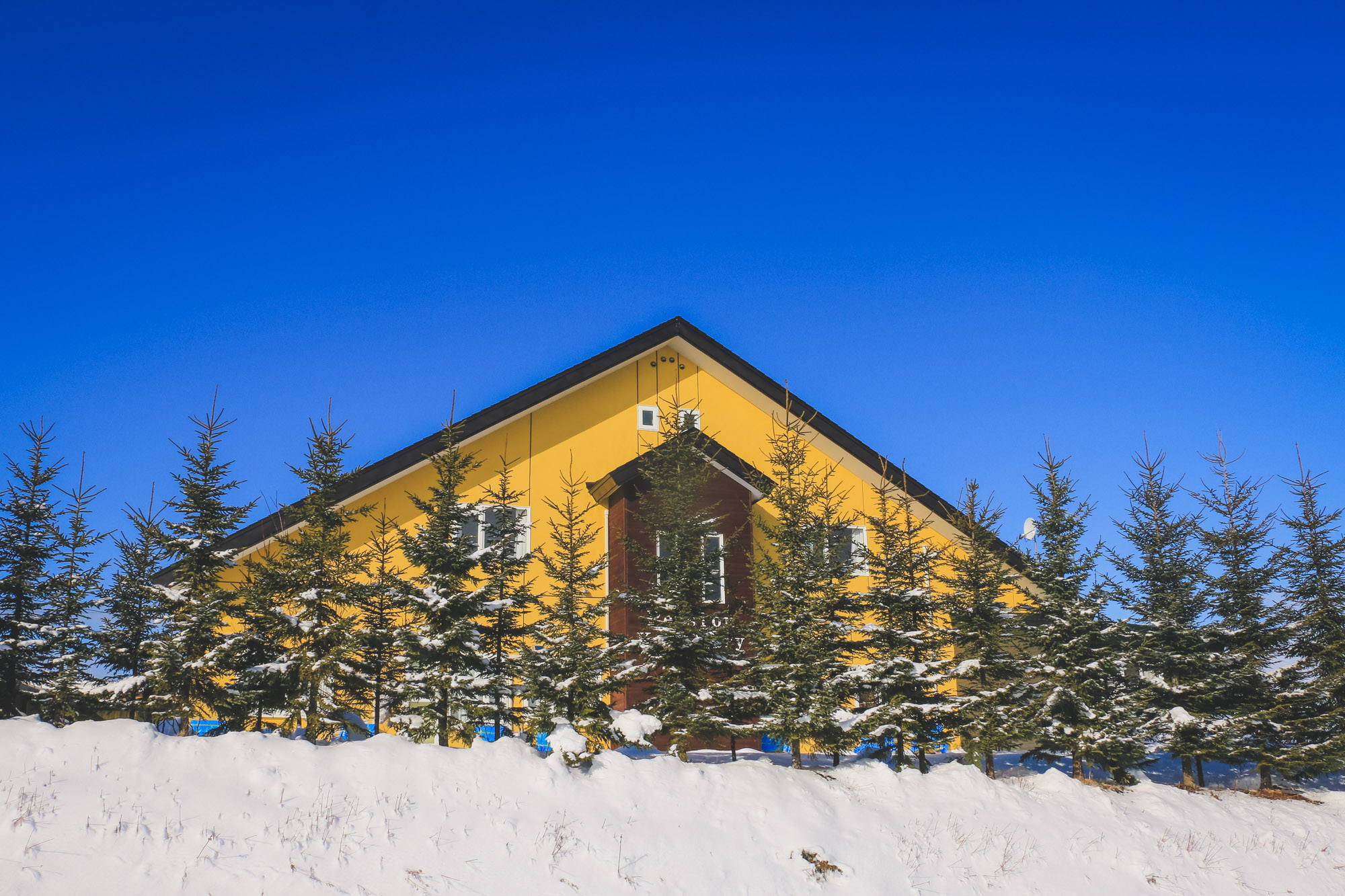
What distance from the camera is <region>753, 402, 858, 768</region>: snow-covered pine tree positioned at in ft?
48.6

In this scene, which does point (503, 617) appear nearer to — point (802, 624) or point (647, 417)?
point (802, 624)

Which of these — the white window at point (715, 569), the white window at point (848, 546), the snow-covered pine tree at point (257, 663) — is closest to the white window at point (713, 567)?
the white window at point (715, 569)

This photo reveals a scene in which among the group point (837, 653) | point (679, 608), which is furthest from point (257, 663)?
point (837, 653)

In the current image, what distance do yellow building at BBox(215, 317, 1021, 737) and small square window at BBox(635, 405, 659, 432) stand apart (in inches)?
0.9

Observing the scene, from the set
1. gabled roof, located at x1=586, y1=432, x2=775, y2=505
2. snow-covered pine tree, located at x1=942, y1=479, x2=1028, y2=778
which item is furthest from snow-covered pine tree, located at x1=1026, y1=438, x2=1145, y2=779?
gabled roof, located at x1=586, y1=432, x2=775, y2=505

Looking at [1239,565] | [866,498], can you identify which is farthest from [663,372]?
[1239,565]

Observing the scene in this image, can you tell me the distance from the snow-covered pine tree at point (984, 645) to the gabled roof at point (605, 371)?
0.90 metres

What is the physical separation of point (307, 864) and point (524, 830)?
103 inches

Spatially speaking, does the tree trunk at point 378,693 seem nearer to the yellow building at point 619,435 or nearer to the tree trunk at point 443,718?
the tree trunk at point 443,718

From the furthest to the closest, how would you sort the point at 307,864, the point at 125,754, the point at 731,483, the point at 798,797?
the point at 731,483 → the point at 798,797 → the point at 125,754 → the point at 307,864

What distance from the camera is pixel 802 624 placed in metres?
15.4

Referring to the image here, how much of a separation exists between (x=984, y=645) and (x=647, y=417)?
9.69 metres

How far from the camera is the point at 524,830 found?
1145 cm

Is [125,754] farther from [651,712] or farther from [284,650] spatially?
[651,712]
